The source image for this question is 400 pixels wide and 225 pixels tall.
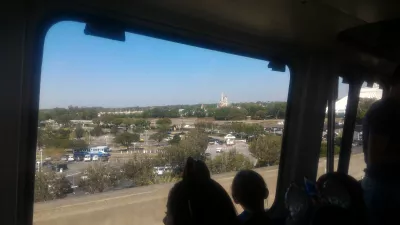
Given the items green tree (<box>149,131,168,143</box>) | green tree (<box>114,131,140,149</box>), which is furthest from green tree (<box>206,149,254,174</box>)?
green tree (<box>114,131,140,149</box>)

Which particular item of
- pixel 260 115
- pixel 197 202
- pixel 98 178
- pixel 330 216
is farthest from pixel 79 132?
pixel 260 115

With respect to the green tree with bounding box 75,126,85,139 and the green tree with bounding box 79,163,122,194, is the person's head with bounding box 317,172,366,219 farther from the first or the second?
the green tree with bounding box 75,126,85,139

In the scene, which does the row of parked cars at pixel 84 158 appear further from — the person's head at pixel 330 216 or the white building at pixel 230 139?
the person's head at pixel 330 216

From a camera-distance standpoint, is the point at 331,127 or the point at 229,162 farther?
the point at 331,127

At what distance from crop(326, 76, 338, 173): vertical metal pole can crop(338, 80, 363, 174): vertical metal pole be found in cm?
11

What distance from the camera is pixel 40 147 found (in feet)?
5.88

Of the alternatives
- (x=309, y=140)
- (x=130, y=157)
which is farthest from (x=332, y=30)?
(x=130, y=157)

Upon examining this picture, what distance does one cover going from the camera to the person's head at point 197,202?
195 cm

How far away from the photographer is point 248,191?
268 centimetres

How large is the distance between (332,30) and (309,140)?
90 centimetres

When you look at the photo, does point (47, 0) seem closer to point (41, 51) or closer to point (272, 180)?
point (41, 51)

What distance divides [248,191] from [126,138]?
97cm

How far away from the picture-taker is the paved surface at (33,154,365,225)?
1862 millimetres

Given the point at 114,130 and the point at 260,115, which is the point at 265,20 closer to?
the point at 260,115
